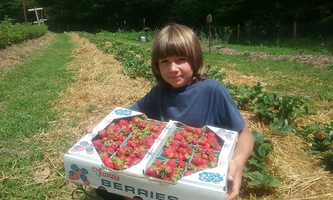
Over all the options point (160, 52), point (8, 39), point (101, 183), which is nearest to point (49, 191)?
point (101, 183)

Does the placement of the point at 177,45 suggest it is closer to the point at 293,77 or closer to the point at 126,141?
the point at 126,141

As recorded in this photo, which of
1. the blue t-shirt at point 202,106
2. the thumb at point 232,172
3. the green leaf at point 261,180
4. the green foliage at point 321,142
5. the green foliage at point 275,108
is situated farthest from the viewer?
the green foliage at point 275,108

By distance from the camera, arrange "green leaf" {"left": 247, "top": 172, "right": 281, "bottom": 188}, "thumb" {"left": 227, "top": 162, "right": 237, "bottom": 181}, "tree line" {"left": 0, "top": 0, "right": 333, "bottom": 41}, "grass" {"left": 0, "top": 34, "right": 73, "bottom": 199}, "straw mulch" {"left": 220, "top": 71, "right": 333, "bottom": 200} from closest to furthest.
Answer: "thumb" {"left": 227, "top": 162, "right": 237, "bottom": 181} → "green leaf" {"left": 247, "top": 172, "right": 281, "bottom": 188} → "straw mulch" {"left": 220, "top": 71, "right": 333, "bottom": 200} → "grass" {"left": 0, "top": 34, "right": 73, "bottom": 199} → "tree line" {"left": 0, "top": 0, "right": 333, "bottom": 41}

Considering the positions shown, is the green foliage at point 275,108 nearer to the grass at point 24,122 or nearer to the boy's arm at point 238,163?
the boy's arm at point 238,163

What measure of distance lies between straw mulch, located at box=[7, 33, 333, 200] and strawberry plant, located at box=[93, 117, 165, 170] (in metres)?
1.39

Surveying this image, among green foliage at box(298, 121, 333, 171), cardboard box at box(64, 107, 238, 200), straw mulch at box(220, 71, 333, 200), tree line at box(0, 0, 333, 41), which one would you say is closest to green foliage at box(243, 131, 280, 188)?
straw mulch at box(220, 71, 333, 200)

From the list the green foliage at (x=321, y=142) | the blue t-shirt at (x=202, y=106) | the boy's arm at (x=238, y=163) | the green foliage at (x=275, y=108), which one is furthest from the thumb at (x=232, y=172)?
the green foliage at (x=275, y=108)

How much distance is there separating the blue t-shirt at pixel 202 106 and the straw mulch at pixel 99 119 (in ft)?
3.53

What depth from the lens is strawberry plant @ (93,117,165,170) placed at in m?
1.78

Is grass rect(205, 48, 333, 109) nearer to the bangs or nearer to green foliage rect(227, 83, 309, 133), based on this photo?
green foliage rect(227, 83, 309, 133)

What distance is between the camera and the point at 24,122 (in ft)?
16.5

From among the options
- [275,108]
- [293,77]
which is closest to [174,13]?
[293,77]

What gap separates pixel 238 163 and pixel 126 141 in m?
0.71

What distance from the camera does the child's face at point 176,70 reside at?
2.33 meters
